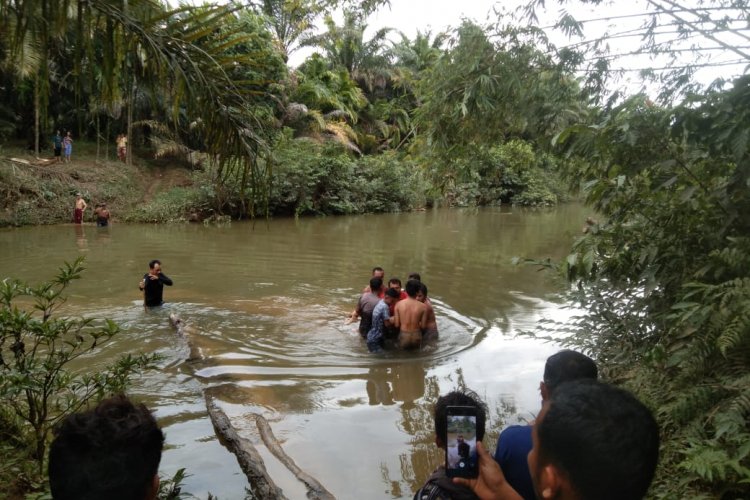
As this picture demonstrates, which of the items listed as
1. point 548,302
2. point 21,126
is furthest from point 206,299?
point 21,126

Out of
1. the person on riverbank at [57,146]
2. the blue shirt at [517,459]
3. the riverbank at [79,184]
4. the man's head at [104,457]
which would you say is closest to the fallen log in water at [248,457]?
the blue shirt at [517,459]

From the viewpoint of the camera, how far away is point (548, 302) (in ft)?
39.3

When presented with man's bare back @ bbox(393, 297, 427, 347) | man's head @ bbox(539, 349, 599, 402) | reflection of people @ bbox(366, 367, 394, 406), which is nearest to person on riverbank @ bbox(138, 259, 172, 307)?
man's bare back @ bbox(393, 297, 427, 347)

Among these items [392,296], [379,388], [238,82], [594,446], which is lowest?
[379,388]

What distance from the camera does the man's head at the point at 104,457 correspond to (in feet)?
5.25

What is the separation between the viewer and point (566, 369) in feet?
9.37

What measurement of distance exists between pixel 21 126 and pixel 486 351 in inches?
1041

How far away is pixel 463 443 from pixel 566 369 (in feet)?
3.42

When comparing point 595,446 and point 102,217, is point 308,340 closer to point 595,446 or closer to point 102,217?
point 595,446

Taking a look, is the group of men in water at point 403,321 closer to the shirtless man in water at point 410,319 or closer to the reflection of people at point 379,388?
the shirtless man in water at point 410,319

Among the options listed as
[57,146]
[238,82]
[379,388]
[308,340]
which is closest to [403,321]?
[379,388]

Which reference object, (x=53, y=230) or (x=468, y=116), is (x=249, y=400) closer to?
(x=468, y=116)

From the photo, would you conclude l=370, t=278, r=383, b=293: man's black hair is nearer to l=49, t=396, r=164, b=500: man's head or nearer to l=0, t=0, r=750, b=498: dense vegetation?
l=0, t=0, r=750, b=498: dense vegetation

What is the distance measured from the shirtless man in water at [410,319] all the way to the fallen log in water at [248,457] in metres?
3.24
